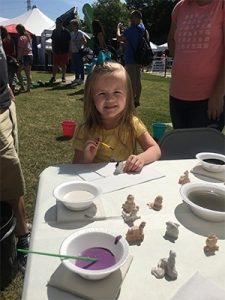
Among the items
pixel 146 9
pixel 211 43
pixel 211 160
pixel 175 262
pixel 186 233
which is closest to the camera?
pixel 175 262

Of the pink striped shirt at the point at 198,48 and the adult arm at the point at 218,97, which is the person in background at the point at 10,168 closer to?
the pink striped shirt at the point at 198,48

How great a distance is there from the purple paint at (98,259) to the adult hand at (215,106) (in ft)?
4.47

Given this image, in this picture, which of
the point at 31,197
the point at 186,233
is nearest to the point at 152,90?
the point at 31,197

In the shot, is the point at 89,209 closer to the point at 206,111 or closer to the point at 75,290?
the point at 75,290

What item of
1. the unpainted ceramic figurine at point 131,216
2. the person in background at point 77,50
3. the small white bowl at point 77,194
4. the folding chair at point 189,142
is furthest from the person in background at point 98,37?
the unpainted ceramic figurine at point 131,216

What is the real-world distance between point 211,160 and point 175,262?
0.73 m

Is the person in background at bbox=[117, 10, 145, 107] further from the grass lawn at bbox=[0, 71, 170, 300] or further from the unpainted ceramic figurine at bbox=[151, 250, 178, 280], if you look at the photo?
the unpainted ceramic figurine at bbox=[151, 250, 178, 280]

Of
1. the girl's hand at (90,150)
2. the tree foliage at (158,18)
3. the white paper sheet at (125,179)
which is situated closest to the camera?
the white paper sheet at (125,179)

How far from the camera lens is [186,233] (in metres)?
0.97

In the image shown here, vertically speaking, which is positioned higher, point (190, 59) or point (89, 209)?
point (190, 59)

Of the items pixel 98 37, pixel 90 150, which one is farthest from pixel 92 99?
pixel 98 37

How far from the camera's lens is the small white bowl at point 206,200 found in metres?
1.01

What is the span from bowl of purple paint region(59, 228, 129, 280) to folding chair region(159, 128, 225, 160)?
1.13 metres

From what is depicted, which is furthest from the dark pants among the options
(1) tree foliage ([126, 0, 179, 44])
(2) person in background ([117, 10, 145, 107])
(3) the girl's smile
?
(1) tree foliage ([126, 0, 179, 44])
